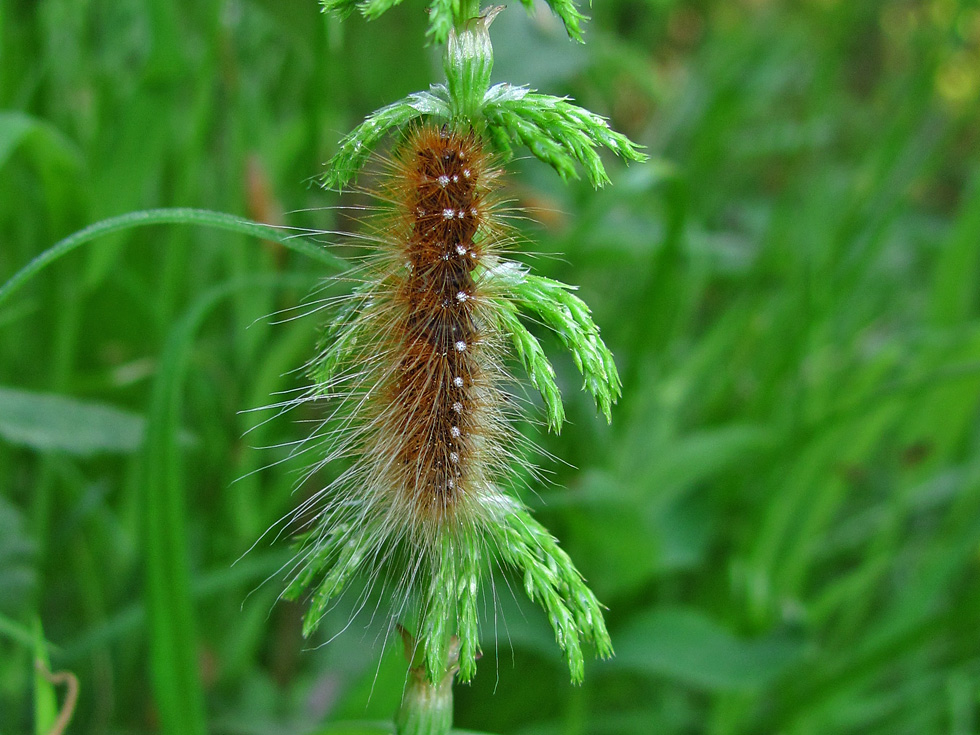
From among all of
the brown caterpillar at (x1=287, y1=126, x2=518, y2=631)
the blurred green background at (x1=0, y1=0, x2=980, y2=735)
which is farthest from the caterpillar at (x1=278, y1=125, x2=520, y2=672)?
the blurred green background at (x1=0, y1=0, x2=980, y2=735)

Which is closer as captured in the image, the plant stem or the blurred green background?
the plant stem

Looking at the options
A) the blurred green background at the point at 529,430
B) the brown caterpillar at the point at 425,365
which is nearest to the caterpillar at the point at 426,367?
the brown caterpillar at the point at 425,365

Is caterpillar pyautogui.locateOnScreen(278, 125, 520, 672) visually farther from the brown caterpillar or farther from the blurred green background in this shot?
the blurred green background

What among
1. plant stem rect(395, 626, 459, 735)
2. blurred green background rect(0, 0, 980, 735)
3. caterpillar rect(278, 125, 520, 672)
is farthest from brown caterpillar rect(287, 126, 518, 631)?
blurred green background rect(0, 0, 980, 735)

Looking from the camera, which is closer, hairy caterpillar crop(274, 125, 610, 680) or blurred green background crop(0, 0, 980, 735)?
hairy caterpillar crop(274, 125, 610, 680)

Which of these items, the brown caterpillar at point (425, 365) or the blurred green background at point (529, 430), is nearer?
the brown caterpillar at point (425, 365)

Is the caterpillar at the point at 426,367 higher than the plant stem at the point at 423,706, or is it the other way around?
the caterpillar at the point at 426,367

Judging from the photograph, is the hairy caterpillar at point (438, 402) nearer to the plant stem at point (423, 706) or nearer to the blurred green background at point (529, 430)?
the plant stem at point (423, 706)

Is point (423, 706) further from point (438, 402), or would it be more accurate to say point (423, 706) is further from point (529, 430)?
point (529, 430)

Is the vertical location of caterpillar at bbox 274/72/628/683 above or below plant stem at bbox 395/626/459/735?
above
